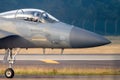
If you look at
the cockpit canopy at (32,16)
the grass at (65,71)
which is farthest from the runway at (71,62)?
the cockpit canopy at (32,16)

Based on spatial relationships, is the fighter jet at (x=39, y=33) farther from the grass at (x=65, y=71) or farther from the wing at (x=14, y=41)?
the grass at (x=65, y=71)

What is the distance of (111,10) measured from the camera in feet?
282

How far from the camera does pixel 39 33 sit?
1778 cm

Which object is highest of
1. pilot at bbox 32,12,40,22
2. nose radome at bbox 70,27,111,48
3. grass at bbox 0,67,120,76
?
pilot at bbox 32,12,40,22

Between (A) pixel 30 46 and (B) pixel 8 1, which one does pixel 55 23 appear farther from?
(B) pixel 8 1

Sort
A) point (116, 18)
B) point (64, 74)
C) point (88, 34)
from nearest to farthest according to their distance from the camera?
point (88, 34), point (64, 74), point (116, 18)

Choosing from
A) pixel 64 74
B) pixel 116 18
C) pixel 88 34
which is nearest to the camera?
pixel 88 34

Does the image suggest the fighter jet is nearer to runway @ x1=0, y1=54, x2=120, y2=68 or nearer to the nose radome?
the nose radome

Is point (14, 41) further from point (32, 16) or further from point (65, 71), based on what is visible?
point (65, 71)

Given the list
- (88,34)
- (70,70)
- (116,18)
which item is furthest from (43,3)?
(88,34)

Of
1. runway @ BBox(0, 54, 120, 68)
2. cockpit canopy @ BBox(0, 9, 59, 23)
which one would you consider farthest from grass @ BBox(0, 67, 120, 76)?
cockpit canopy @ BBox(0, 9, 59, 23)

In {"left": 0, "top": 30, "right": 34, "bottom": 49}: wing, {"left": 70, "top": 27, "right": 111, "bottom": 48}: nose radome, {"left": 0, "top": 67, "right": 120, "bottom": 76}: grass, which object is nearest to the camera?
{"left": 70, "top": 27, "right": 111, "bottom": 48}: nose radome

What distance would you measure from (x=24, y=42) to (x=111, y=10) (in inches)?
2701

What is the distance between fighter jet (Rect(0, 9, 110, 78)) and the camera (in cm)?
1742
